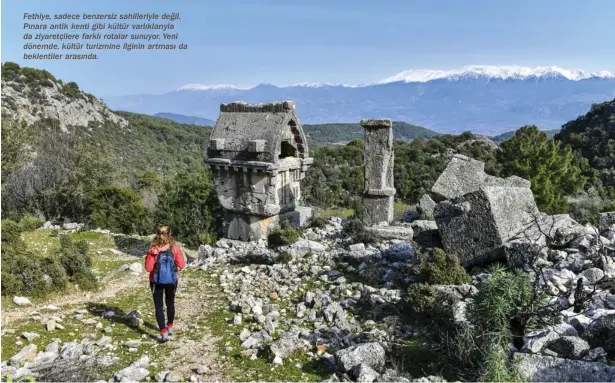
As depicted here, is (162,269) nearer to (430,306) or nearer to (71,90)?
(430,306)

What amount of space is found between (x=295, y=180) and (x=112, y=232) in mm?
6011

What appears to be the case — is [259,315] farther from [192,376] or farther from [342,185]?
[342,185]

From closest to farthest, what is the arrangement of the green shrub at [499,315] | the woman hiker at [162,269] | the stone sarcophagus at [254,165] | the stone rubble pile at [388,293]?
the green shrub at [499,315]
the stone rubble pile at [388,293]
the woman hiker at [162,269]
the stone sarcophagus at [254,165]

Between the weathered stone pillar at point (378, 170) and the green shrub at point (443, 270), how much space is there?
5.04m

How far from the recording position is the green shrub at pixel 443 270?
7.48m

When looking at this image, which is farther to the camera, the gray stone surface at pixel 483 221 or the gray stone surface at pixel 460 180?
the gray stone surface at pixel 460 180

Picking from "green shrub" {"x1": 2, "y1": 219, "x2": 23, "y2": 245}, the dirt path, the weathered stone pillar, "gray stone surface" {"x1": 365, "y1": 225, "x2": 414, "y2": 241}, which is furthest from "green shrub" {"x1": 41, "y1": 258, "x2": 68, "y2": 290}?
the weathered stone pillar

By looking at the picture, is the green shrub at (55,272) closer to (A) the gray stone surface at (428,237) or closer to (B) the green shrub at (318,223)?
(B) the green shrub at (318,223)

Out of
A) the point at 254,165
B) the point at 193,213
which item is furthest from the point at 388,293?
the point at 193,213

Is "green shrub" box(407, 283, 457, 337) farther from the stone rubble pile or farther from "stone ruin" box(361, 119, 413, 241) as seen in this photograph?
"stone ruin" box(361, 119, 413, 241)

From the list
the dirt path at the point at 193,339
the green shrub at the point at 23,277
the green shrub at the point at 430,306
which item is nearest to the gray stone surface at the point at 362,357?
the green shrub at the point at 430,306

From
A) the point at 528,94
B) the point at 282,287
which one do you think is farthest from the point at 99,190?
the point at 528,94

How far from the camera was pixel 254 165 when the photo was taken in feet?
37.6

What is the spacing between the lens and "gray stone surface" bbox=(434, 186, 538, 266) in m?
7.73
